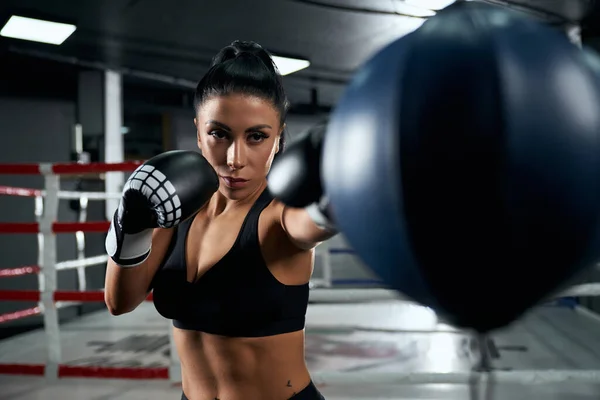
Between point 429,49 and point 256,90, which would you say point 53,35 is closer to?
point 256,90

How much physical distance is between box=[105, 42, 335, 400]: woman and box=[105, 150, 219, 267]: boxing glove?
0.05m

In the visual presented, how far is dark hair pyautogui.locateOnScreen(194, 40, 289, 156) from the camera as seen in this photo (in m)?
0.84

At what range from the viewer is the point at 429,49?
447 millimetres

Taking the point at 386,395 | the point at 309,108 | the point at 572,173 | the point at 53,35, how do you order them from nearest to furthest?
the point at 572,173 → the point at 386,395 → the point at 53,35 → the point at 309,108

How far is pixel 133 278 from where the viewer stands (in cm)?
85

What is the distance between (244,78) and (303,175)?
32cm

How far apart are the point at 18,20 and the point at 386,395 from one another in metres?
3.73

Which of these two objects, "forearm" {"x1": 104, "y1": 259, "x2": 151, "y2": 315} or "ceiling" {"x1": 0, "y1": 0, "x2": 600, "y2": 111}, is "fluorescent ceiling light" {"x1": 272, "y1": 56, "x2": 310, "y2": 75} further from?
"forearm" {"x1": 104, "y1": 259, "x2": 151, "y2": 315}

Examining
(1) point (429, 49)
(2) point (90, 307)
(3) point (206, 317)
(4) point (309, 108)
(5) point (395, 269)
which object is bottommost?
(2) point (90, 307)

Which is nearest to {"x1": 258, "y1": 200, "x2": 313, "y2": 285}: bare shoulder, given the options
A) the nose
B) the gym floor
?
the nose

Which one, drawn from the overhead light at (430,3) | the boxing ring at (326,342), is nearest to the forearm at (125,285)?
the boxing ring at (326,342)

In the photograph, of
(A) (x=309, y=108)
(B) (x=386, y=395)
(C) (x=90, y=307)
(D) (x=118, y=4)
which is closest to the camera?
(B) (x=386, y=395)

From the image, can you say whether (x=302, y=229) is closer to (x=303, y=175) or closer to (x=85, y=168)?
(x=303, y=175)

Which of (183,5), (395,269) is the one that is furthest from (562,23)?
(395,269)
